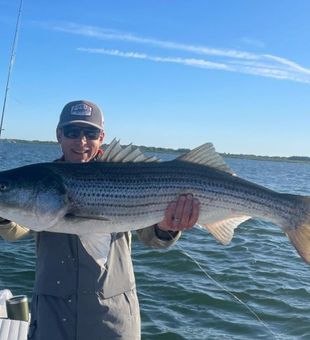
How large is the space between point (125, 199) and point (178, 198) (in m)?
0.49

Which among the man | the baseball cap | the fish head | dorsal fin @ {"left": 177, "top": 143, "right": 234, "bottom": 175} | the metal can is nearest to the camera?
the fish head

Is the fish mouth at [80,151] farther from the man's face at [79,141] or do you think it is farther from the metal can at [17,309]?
the metal can at [17,309]

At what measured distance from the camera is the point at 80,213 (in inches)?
176

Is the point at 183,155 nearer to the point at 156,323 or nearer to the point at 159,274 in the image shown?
the point at 156,323

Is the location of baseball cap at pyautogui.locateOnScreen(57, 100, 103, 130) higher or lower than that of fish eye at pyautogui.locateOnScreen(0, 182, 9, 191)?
higher

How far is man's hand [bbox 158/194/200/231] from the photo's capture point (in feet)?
15.3

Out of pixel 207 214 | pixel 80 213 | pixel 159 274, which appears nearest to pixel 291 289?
pixel 159 274

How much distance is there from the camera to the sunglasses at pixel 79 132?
16.5 feet

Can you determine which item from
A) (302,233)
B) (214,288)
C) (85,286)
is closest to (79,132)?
(85,286)

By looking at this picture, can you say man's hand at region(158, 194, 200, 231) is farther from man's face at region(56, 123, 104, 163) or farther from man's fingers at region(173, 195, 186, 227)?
man's face at region(56, 123, 104, 163)

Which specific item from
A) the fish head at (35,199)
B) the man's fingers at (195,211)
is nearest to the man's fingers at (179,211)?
the man's fingers at (195,211)

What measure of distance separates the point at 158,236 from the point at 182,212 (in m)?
0.58

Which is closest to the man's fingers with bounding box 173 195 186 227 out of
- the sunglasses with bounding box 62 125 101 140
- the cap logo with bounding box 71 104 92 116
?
the sunglasses with bounding box 62 125 101 140

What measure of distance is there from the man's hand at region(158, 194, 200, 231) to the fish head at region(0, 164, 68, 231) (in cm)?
96
